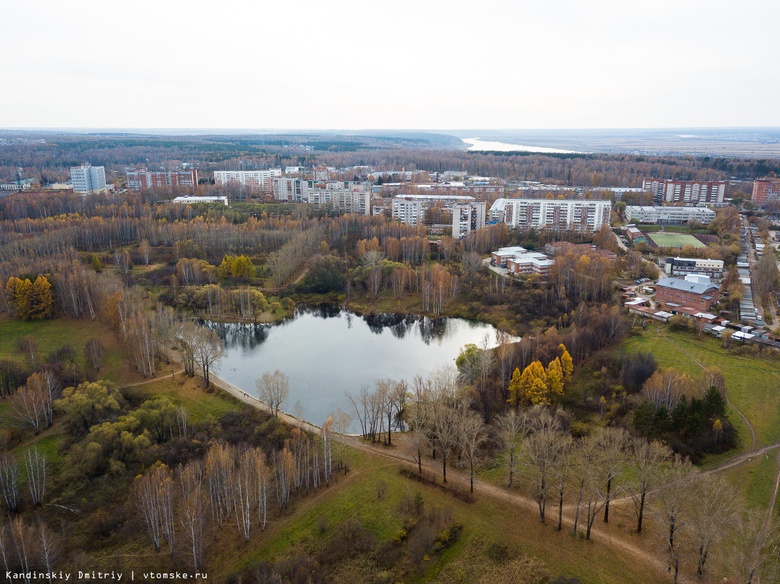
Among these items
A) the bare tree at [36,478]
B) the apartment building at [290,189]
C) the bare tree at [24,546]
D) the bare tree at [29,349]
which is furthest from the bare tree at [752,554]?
the apartment building at [290,189]

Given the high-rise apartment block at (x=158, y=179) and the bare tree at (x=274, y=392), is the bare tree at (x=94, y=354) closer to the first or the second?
the bare tree at (x=274, y=392)

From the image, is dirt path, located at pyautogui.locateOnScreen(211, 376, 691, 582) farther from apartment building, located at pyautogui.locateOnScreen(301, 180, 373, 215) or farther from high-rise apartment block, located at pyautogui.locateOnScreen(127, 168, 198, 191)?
high-rise apartment block, located at pyautogui.locateOnScreen(127, 168, 198, 191)

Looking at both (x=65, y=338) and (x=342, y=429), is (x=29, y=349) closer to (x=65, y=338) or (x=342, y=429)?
(x=65, y=338)

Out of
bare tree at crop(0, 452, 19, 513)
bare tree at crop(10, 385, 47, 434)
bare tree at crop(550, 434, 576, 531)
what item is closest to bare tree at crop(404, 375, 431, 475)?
bare tree at crop(550, 434, 576, 531)

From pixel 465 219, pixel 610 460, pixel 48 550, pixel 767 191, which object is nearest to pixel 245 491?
pixel 48 550

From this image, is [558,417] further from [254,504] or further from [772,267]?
[772,267]

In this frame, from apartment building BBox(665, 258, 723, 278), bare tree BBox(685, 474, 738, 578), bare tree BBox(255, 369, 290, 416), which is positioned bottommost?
bare tree BBox(255, 369, 290, 416)
